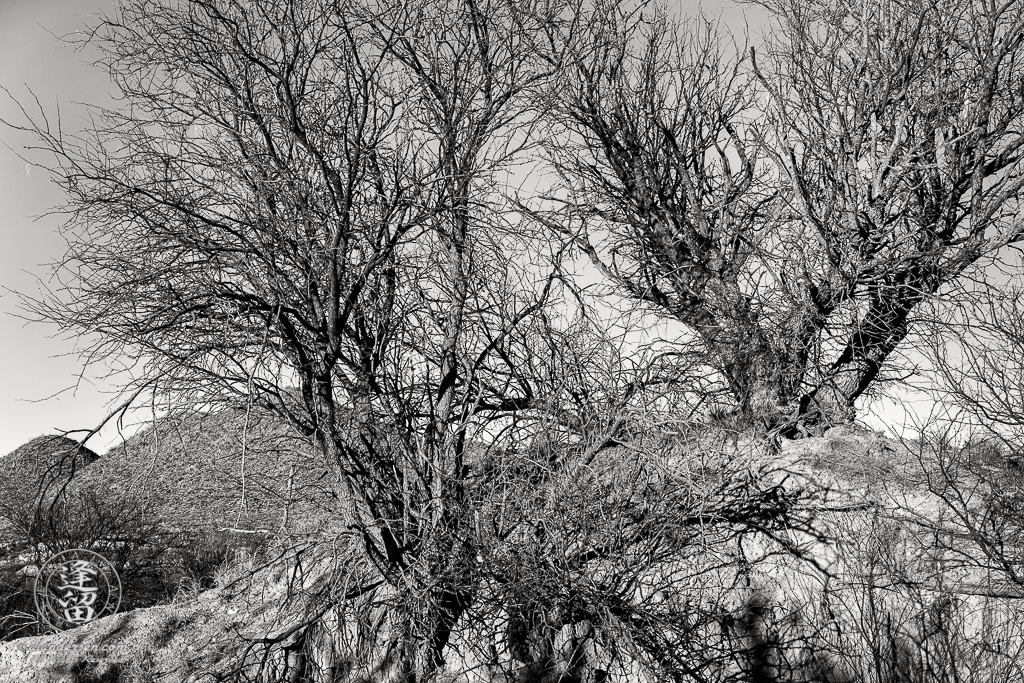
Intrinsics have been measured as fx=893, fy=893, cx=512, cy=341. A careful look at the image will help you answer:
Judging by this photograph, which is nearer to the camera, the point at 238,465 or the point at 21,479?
the point at 238,465

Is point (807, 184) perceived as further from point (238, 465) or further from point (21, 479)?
point (21, 479)

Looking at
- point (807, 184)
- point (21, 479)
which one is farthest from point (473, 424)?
point (21, 479)

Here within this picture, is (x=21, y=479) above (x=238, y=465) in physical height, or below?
above

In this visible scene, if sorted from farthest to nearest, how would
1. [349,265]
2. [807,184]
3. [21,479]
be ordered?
[21,479], [807,184], [349,265]

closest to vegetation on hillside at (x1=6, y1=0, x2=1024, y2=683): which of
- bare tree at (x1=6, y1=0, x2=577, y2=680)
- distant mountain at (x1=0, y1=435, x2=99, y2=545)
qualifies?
bare tree at (x1=6, y1=0, x2=577, y2=680)

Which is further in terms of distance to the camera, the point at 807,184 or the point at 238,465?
the point at 807,184

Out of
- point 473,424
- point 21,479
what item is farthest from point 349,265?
point 21,479

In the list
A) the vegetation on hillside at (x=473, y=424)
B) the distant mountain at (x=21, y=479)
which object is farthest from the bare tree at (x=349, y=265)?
the distant mountain at (x=21, y=479)

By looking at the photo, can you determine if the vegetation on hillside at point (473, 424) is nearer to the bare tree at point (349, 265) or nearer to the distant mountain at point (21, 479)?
the bare tree at point (349, 265)

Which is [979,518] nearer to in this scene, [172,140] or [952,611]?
[952,611]

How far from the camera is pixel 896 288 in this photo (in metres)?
10.7

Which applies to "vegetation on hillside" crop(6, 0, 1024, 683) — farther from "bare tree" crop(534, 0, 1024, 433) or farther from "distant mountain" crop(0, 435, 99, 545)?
"distant mountain" crop(0, 435, 99, 545)

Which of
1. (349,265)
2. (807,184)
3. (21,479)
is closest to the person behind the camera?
(349,265)

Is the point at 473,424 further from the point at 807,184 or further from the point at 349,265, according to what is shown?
the point at 807,184
